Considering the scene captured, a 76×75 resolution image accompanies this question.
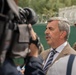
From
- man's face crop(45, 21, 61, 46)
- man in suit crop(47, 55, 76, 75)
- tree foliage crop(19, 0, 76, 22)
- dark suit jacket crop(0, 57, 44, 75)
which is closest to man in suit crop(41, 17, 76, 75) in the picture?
man's face crop(45, 21, 61, 46)

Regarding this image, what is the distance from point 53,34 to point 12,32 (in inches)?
67.6

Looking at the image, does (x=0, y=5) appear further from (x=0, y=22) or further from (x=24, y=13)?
(x=24, y=13)

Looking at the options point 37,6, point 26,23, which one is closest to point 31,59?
A: point 26,23

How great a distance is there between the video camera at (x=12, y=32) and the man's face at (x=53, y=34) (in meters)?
1.55

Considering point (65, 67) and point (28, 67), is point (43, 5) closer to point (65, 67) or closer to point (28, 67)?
point (65, 67)

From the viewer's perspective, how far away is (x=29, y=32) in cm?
125

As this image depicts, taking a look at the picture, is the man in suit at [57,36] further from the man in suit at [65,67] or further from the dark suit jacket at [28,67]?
the dark suit jacket at [28,67]

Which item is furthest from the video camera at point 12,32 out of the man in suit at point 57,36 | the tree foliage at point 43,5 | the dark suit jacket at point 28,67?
the tree foliage at point 43,5

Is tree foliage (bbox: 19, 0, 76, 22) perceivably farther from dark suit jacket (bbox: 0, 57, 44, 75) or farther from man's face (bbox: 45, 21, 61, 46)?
dark suit jacket (bbox: 0, 57, 44, 75)

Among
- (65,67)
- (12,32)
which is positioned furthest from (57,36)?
(12,32)

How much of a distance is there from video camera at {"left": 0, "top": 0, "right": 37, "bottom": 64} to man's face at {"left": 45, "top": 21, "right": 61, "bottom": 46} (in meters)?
1.55

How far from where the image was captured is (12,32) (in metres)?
1.15

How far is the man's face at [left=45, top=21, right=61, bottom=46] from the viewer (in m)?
2.80

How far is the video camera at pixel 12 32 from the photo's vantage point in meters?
1.12
